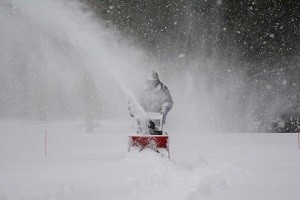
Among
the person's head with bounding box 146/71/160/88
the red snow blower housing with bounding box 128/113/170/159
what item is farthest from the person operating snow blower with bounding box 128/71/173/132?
the red snow blower housing with bounding box 128/113/170/159

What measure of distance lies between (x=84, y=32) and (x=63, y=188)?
752 cm

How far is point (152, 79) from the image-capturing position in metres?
9.56

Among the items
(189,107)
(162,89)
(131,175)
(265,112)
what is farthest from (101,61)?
(265,112)

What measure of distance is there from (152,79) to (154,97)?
50 cm

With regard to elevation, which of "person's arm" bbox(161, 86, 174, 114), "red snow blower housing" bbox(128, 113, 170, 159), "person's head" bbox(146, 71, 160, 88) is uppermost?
"person's head" bbox(146, 71, 160, 88)

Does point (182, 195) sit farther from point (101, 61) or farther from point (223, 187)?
point (101, 61)

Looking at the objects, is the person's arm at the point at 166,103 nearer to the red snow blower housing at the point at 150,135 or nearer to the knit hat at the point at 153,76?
the red snow blower housing at the point at 150,135

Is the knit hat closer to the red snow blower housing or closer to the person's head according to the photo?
the person's head

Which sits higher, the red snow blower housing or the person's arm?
the person's arm

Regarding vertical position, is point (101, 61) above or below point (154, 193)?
above

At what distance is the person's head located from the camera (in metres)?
9.54

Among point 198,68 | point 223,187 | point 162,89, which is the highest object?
point 198,68

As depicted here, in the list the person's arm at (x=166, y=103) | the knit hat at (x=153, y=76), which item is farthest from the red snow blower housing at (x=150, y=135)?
the knit hat at (x=153, y=76)

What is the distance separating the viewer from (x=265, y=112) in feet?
239
